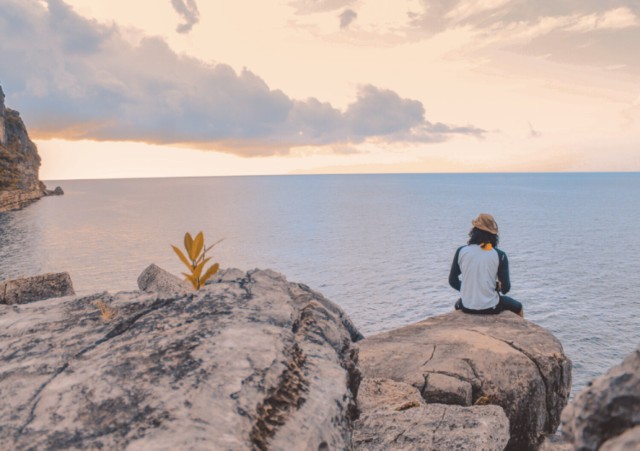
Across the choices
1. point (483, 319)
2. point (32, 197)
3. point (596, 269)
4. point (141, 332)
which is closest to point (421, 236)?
point (596, 269)

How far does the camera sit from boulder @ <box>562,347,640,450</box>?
6.18 feet

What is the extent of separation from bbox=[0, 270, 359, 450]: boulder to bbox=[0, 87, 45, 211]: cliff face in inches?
5185

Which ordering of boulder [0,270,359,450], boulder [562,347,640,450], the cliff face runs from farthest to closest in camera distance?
the cliff face, boulder [0,270,359,450], boulder [562,347,640,450]

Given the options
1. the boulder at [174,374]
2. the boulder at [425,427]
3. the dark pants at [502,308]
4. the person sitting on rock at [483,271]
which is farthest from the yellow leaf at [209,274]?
the dark pants at [502,308]

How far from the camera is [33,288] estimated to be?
10.4m

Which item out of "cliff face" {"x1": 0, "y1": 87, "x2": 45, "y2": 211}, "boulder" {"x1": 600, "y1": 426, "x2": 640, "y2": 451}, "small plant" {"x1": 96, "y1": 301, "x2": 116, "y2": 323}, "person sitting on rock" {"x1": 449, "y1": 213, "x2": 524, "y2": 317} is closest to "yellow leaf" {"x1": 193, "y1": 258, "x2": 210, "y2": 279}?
"small plant" {"x1": 96, "y1": 301, "x2": 116, "y2": 323}

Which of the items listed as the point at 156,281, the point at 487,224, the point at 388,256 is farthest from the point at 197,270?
the point at 388,256

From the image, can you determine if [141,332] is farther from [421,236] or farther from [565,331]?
[421,236]

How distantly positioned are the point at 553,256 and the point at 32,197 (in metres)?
163

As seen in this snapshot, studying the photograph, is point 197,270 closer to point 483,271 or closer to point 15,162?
point 483,271

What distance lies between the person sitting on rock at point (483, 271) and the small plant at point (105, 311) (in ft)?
25.2

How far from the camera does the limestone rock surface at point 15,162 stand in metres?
116

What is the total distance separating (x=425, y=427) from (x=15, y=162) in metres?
143

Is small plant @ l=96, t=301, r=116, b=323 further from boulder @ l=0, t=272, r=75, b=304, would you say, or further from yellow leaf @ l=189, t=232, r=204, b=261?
boulder @ l=0, t=272, r=75, b=304
